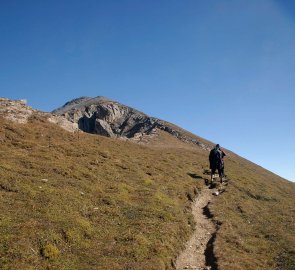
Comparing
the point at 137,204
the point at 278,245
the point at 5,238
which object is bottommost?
the point at 5,238

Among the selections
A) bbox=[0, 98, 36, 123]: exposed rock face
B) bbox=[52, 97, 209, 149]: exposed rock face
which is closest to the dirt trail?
bbox=[0, 98, 36, 123]: exposed rock face

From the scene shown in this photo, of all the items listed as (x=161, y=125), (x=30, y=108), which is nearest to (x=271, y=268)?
(x=30, y=108)

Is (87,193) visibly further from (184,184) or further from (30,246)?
(184,184)

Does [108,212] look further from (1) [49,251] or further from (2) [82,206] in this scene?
(1) [49,251]

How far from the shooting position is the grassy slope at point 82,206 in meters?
18.2

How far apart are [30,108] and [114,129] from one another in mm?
67988

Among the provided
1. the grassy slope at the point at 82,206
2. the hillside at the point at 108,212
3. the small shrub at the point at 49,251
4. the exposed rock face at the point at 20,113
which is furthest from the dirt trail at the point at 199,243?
the exposed rock face at the point at 20,113

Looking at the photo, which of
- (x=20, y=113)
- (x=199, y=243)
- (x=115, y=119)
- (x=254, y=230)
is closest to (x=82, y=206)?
(x=199, y=243)

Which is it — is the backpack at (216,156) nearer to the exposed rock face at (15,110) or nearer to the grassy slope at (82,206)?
the grassy slope at (82,206)

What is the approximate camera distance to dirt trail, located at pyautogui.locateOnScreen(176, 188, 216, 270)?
21.1 metres

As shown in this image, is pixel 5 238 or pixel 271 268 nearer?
pixel 5 238

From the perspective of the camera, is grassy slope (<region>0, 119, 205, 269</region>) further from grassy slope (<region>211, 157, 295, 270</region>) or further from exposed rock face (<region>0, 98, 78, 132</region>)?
grassy slope (<region>211, 157, 295, 270</region>)

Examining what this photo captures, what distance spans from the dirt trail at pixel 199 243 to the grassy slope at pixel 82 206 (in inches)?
29.0

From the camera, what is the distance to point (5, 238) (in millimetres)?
17828
